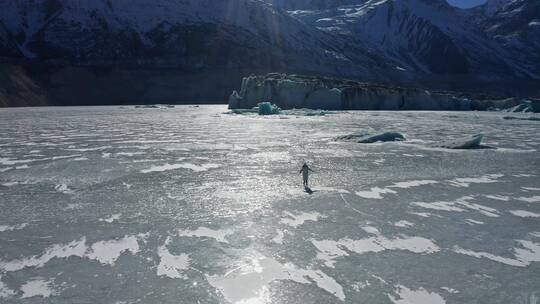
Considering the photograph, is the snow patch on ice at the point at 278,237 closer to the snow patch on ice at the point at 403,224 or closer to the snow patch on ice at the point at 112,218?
the snow patch on ice at the point at 403,224

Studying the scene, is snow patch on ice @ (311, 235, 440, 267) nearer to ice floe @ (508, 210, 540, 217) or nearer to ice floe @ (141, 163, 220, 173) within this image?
ice floe @ (508, 210, 540, 217)

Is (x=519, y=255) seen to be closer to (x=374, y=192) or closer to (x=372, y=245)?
(x=372, y=245)

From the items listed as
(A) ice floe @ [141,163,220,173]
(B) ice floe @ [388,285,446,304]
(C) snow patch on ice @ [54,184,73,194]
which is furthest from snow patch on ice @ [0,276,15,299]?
(A) ice floe @ [141,163,220,173]

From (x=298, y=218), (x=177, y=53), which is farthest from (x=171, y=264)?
(x=177, y=53)

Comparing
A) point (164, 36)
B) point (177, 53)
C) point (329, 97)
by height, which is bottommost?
point (329, 97)

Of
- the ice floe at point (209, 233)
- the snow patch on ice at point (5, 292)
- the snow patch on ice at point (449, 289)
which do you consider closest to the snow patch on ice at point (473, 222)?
the snow patch on ice at point (449, 289)

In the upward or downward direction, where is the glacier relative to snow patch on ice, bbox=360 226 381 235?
upward

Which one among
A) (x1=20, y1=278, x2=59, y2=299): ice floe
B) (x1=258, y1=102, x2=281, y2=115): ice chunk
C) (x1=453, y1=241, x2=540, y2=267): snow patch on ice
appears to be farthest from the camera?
(x1=258, y1=102, x2=281, y2=115): ice chunk
